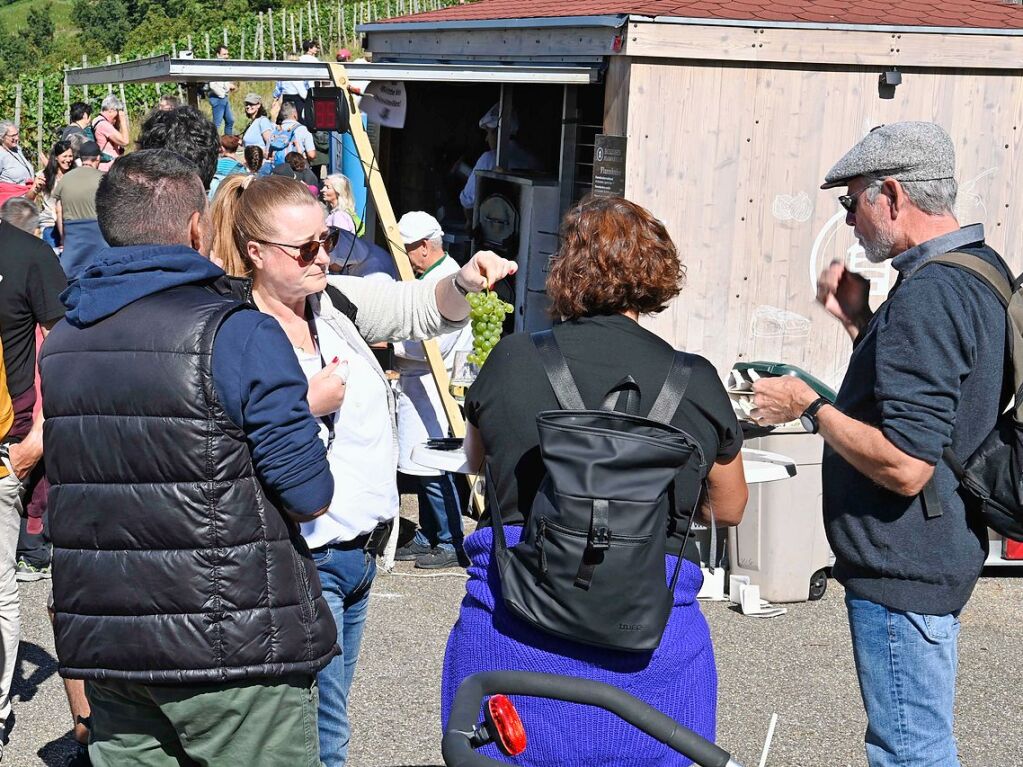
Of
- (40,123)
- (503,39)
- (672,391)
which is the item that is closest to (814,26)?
(503,39)

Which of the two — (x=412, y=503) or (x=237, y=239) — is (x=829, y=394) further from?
(x=237, y=239)

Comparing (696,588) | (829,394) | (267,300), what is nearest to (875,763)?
(696,588)

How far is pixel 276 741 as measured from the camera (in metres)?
2.69

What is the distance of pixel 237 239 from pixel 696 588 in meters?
1.47

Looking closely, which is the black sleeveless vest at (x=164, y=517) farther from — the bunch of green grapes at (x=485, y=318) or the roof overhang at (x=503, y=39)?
the roof overhang at (x=503, y=39)

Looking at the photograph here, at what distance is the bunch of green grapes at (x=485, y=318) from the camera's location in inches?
184

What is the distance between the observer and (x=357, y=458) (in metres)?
3.20

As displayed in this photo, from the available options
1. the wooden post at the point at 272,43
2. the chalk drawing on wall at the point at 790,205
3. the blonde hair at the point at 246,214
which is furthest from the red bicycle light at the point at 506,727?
the wooden post at the point at 272,43

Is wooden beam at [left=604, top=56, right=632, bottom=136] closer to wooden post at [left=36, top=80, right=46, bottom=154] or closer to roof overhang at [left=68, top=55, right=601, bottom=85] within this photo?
roof overhang at [left=68, top=55, right=601, bottom=85]

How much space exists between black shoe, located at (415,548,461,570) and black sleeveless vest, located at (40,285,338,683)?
4.33 m

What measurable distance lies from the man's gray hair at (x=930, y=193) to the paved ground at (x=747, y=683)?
2.53 metres

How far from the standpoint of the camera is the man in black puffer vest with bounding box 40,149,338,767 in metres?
2.53

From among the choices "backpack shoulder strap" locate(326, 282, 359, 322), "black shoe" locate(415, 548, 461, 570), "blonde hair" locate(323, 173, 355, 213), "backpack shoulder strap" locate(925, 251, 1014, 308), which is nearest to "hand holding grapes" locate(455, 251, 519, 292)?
"backpack shoulder strap" locate(326, 282, 359, 322)

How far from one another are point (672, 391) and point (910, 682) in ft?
3.40
